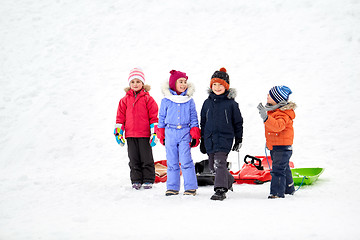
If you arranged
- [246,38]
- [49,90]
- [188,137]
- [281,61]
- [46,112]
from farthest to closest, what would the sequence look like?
[246,38], [281,61], [49,90], [46,112], [188,137]

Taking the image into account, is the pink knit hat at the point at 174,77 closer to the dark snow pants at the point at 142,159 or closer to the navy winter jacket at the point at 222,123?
the navy winter jacket at the point at 222,123

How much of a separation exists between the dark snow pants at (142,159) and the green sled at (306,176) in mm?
2375

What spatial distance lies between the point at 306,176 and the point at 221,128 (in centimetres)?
183

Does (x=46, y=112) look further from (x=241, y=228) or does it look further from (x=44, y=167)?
(x=241, y=228)

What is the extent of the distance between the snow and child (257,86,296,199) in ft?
1.03

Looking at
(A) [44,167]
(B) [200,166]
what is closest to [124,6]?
(A) [44,167]

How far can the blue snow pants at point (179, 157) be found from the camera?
593 centimetres

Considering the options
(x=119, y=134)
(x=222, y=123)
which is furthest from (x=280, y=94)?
(x=119, y=134)

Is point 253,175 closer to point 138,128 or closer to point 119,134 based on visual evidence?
point 138,128

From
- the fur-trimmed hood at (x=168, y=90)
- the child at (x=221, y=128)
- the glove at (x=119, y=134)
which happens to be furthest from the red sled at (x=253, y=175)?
the glove at (x=119, y=134)

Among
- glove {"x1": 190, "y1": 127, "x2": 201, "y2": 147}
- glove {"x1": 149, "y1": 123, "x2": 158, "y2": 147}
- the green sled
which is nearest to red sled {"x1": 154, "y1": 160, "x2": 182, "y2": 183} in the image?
glove {"x1": 149, "y1": 123, "x2": 158, "y2": 147}

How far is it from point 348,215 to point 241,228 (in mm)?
1344

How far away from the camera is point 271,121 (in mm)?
5453

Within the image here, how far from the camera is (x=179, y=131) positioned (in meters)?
5.97
